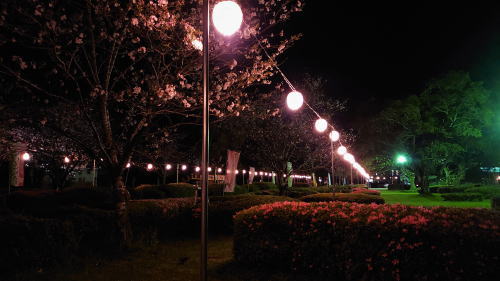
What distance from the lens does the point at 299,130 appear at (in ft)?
63.8

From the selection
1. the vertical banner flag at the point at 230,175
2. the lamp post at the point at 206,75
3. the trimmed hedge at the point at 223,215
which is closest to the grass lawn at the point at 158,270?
the trimmed hedge at the point at 223,215

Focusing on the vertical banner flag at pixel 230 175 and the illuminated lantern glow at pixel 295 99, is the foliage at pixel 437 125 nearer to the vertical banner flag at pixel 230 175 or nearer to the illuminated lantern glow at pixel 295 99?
the vertical banner flag at pixel 230 175

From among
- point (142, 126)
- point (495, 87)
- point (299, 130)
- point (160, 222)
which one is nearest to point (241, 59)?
point (142, 126)

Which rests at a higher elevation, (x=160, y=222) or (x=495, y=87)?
(x=495, y=87)

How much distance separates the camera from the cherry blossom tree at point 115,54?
7871 millimetres

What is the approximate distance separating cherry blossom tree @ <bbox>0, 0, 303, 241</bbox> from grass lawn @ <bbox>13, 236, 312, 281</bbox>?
4.64 ft

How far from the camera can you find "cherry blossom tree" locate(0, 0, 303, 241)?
7.87 m

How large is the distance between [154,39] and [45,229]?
17.1 ft

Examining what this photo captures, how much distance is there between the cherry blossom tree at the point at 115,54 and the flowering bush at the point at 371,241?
3.71 metres

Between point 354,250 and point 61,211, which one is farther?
point 61,211

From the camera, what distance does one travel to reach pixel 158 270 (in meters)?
7.09

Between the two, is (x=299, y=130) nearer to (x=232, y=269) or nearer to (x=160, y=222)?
(x=160, y=222)

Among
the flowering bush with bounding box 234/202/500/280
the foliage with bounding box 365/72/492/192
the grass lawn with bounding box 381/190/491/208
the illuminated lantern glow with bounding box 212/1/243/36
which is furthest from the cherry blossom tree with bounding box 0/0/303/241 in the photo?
the foliage with bounding box 365/72/492/192

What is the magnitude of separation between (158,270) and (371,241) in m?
4.39
